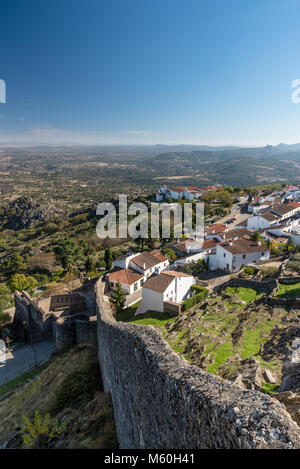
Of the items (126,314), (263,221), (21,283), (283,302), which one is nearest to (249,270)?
(283,302)

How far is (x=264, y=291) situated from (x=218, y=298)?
3.24 metres

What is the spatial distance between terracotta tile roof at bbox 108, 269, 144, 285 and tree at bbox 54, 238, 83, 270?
13.4m

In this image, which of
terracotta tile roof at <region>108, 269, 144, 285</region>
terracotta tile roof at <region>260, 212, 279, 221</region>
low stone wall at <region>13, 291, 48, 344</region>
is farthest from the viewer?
terracotta tile roof at <region>260, 212, 279, 221</region>

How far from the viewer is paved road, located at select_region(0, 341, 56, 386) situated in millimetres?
19422

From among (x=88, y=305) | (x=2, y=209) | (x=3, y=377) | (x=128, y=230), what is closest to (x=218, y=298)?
(x=88, y=305)

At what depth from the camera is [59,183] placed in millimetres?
164750

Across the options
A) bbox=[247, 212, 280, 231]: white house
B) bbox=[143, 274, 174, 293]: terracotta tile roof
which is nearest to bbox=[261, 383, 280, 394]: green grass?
bbox=[143, 274, 174, 293]: terracotta tile roof

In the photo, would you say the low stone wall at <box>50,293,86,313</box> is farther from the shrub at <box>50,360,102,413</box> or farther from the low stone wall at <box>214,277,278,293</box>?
the low stone wall at <box>214,277,278,293</box>

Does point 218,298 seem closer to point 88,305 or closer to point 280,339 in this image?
point 280,339

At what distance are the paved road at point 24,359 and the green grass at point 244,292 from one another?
13833 millimetres

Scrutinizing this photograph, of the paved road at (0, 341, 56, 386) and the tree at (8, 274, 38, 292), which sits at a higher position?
the tree at (8, 274, 38, 292)

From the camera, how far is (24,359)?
69.0 ft

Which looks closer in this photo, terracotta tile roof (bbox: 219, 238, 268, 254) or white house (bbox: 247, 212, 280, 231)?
terracotta tile roof (bbox: 219, 238, 268, 254)

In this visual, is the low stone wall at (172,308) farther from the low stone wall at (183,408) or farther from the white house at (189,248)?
the white house at (189,248)
